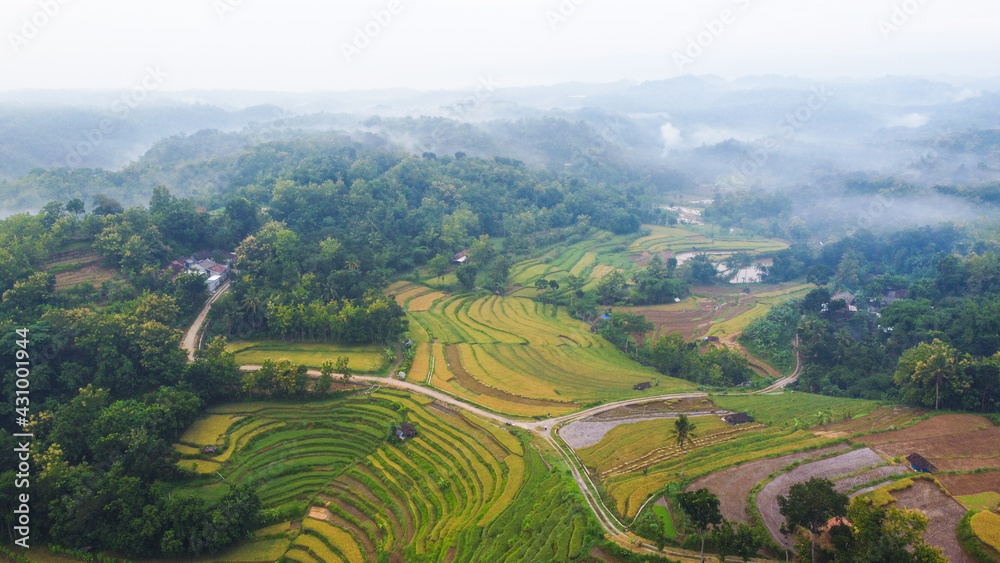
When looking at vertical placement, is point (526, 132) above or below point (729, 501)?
above

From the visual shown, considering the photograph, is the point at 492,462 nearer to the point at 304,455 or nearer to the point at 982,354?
the point at 304,455

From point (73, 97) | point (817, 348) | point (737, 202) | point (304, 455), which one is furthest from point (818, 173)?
point (73, 97)

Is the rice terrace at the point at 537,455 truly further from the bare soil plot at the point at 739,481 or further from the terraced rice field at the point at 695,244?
the terraced rice field at the point at 695,244

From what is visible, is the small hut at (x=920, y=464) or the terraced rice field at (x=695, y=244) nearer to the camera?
the small hut at (x=920, y=464)

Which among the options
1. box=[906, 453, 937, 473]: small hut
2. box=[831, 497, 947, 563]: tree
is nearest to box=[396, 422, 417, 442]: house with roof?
box=[831, 497, 947, 563]: tree

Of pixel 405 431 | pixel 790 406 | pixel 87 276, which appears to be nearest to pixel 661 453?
pixel 790 406

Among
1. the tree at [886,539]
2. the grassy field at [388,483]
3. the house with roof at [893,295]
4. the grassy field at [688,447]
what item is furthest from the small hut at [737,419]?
the house with roof at [893,295]
